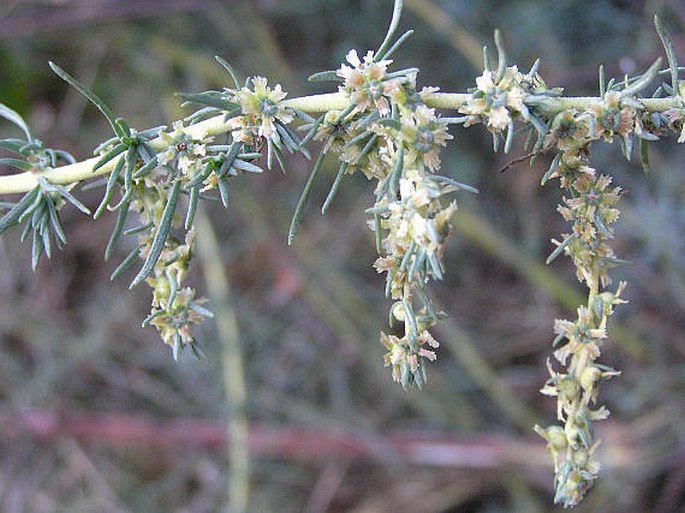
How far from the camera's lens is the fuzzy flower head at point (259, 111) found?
2.63ft

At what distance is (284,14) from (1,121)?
37.0 inches

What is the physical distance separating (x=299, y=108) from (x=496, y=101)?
21cm

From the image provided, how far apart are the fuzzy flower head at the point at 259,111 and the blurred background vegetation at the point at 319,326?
1296mm

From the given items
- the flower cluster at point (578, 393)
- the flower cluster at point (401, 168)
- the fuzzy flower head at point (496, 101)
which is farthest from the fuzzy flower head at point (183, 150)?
the flower cluster at point (578, 393)

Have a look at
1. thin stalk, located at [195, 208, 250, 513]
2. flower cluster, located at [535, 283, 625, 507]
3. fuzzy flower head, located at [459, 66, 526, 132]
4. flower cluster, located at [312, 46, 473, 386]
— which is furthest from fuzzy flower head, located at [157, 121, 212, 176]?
thin stalk, located at [195, 208, 250, 513]

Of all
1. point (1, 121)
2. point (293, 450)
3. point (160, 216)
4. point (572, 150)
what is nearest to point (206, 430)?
point (293, 450)

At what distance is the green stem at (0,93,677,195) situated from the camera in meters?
0.79

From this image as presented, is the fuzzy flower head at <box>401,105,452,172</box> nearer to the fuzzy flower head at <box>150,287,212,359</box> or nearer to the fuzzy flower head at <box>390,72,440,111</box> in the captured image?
the fuzzy flower head at <box>390,72,440,111</box>

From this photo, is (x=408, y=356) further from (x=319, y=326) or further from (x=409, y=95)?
(x=319, y=326)

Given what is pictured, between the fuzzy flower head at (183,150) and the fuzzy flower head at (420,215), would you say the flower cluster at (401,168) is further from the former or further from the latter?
the fuzzy flower head at (183,150)

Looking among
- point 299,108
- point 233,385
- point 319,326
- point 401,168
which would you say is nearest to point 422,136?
point 401,168

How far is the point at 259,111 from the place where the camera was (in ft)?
2.65

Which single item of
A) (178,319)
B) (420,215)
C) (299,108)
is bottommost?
(178,319)

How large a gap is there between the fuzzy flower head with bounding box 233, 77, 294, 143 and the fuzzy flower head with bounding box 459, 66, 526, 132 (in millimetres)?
190
